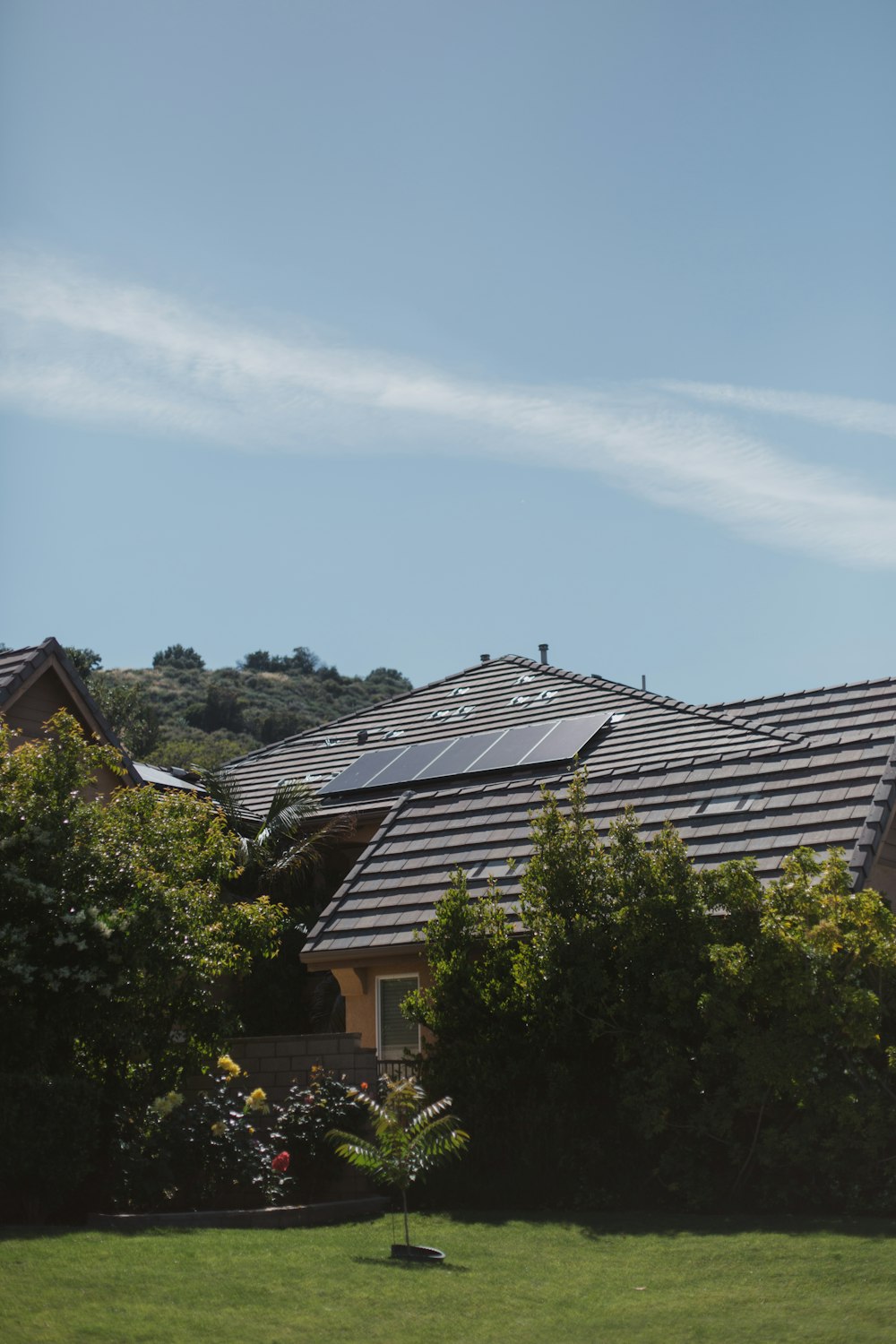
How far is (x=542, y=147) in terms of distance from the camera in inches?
619

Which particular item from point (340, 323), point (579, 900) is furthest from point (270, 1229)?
point (340, 323)

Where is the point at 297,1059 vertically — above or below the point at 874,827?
below

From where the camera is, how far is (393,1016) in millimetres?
17250

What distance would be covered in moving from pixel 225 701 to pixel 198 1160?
6345 cm

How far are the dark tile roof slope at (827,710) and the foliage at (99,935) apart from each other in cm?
993

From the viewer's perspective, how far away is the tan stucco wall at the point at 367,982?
17.0m

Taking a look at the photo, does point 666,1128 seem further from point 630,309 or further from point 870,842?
point 630,309

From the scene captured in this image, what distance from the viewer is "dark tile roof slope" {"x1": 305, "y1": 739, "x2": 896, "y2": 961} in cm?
1553

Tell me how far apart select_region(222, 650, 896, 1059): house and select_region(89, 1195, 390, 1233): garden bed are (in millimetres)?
3740

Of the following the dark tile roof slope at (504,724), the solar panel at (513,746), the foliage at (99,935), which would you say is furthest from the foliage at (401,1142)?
the solar panel at (513,746)

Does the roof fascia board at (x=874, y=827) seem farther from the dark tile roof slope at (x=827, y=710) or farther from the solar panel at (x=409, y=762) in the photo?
the solar panel at (x=409, y=762)

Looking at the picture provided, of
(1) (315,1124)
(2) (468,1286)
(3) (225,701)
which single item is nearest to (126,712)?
(3) (225,701)

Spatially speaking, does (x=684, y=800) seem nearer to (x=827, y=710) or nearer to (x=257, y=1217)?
(x=827, y=710)

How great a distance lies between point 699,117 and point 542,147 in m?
1.83
